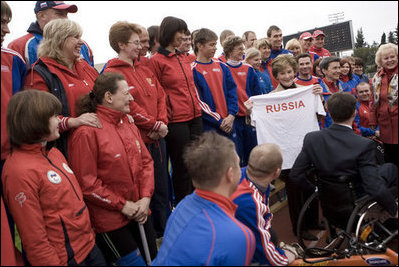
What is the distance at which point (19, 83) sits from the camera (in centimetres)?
232

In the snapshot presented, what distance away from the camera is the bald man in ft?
7.22

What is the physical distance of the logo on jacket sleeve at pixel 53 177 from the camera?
2070 mm

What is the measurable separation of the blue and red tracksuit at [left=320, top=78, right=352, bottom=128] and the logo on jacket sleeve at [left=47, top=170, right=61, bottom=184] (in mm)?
3198

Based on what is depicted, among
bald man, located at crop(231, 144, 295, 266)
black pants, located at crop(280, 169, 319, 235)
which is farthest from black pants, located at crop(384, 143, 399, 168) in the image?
bald man, located at crop(231, 144, 295, 266)

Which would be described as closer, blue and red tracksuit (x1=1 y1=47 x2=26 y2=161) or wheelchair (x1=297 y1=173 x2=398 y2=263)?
blue and red tracksuit (x1=1 y1=47 x2=26 y2=161)

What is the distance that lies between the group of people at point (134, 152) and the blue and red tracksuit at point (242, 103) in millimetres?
256

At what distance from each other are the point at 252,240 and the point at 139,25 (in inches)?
102

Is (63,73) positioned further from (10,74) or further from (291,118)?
(291,118)

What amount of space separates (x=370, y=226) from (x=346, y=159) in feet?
1.64

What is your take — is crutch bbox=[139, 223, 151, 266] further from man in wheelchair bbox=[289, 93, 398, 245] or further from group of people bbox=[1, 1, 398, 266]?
man in wheelchair bbox=[289, 93, 398, 245]

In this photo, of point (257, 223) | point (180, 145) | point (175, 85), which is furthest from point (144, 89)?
point (257, 223)

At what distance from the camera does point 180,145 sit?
12.5 ft

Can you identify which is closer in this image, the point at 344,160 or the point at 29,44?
the point at 344,160

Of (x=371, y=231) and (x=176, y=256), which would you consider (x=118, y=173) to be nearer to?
(x=176, y=256)
